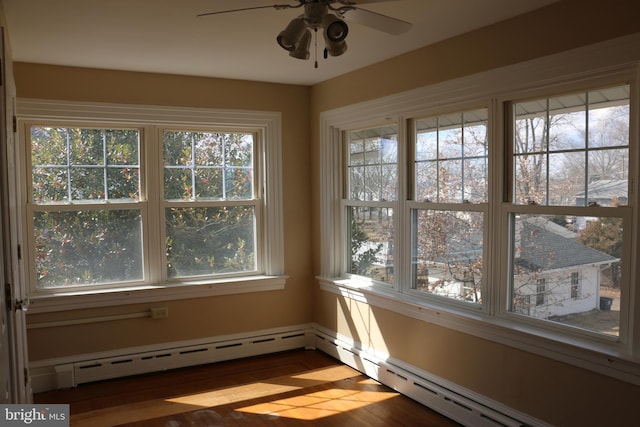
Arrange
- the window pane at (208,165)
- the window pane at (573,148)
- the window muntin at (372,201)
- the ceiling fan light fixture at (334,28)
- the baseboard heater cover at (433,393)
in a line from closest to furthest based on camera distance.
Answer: the ceiling fan light fixture at (334,28)
the window pane at (573,148)
the baseboard heater cover at (433,393)
the window muntin at (372,201)
the window pane at (208,165)

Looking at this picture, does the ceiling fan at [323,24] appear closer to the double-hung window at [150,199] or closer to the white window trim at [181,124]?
the white window trim at [181,124]

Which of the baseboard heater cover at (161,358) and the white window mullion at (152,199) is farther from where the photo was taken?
the white window mullion at (152,199)

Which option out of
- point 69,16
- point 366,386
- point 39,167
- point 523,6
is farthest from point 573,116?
point 39,167

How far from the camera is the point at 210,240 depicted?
181 inches

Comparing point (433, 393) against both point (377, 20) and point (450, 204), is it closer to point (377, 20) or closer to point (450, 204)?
point (450, 204)

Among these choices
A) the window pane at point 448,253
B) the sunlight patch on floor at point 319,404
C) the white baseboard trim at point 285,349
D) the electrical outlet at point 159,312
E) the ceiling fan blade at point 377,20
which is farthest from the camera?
the electrical outlet at point 159,312

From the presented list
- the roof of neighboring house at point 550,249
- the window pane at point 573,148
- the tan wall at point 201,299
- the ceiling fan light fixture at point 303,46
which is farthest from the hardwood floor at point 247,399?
the ceiling fan light fixture at point 303,46

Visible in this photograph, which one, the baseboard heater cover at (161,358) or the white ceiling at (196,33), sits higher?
the white ceiling at (196,33)

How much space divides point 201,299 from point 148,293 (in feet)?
1.48

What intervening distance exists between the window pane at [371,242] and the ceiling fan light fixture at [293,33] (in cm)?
212

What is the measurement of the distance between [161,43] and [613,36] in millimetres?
2564

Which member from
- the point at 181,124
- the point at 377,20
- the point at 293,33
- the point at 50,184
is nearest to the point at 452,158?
the point at 377,20

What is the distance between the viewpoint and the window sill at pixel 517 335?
2.48 meters

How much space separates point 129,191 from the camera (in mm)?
4293
